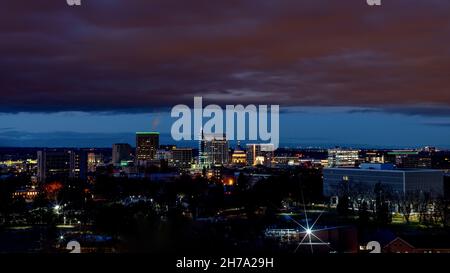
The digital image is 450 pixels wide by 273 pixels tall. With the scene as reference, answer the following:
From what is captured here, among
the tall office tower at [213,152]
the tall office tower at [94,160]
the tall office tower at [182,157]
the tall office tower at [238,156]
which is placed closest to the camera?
the tall office tower at [213,152]

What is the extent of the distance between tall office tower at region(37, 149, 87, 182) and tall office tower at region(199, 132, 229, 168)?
688 centimetres

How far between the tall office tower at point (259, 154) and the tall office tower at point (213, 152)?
10.5 feet

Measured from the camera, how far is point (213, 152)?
32.1 metres

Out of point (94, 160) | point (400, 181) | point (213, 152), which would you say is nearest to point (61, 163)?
point (94, 160)

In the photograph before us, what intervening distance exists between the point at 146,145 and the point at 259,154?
26.4ft

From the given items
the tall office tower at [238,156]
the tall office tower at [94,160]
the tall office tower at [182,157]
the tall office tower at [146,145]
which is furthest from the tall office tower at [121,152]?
the tall office tower at [238,156]

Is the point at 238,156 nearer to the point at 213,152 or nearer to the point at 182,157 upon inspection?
the point at 213,152

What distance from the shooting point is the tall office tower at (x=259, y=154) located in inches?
1407

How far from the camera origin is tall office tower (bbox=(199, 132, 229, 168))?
31297 millimetres

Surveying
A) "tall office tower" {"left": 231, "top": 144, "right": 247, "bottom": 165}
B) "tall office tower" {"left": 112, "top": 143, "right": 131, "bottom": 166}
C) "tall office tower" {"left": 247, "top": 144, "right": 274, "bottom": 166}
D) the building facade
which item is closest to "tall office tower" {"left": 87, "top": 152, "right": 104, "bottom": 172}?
"tall office tower" {"left": 112, "top": 143, "right": 131, "bottom": 166}

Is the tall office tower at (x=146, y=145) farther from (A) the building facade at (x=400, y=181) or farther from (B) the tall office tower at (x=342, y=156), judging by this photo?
(A) the building facade at (x=400, y=181)

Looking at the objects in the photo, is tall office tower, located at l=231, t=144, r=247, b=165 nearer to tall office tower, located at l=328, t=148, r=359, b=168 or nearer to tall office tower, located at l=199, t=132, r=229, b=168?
tall office tower, located at l=199, t=132, r=229, b=168
